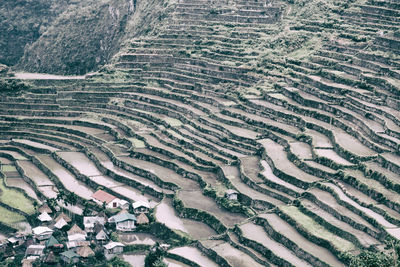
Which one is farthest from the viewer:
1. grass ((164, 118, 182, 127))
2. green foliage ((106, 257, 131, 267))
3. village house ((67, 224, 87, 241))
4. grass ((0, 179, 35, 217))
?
grass ((164, 118, 182, 127))

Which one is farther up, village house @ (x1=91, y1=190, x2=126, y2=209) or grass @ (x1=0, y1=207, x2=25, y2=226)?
village house @ (x1=91, y1=190, x2=126, y2=209)

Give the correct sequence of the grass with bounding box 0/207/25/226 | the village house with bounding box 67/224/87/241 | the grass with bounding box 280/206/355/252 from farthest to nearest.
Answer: the grass with bounding box 0/207/25/226 → the village house with bounding box 67/224/87/241 → the grass with bounding box 280/206/355/252

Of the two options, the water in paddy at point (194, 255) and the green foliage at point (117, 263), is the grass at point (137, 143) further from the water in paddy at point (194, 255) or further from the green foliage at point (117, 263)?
the water in paddy at point (194, 255)

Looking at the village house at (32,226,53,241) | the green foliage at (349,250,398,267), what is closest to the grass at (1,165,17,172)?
the village house at (32,226,53,241)

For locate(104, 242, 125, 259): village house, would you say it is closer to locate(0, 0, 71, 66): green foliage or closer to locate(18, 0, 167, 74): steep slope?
locate(18, 0, 167, 74): steep slope

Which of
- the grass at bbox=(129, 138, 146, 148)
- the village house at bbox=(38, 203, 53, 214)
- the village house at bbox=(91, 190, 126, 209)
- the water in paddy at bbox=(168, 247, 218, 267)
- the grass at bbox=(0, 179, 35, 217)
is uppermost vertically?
the grass at bbox=(129, 138, 146, 148)

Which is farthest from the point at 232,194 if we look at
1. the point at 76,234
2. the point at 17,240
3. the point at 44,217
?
the point at 17,240

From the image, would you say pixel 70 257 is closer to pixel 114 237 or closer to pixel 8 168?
pixel 114 237
